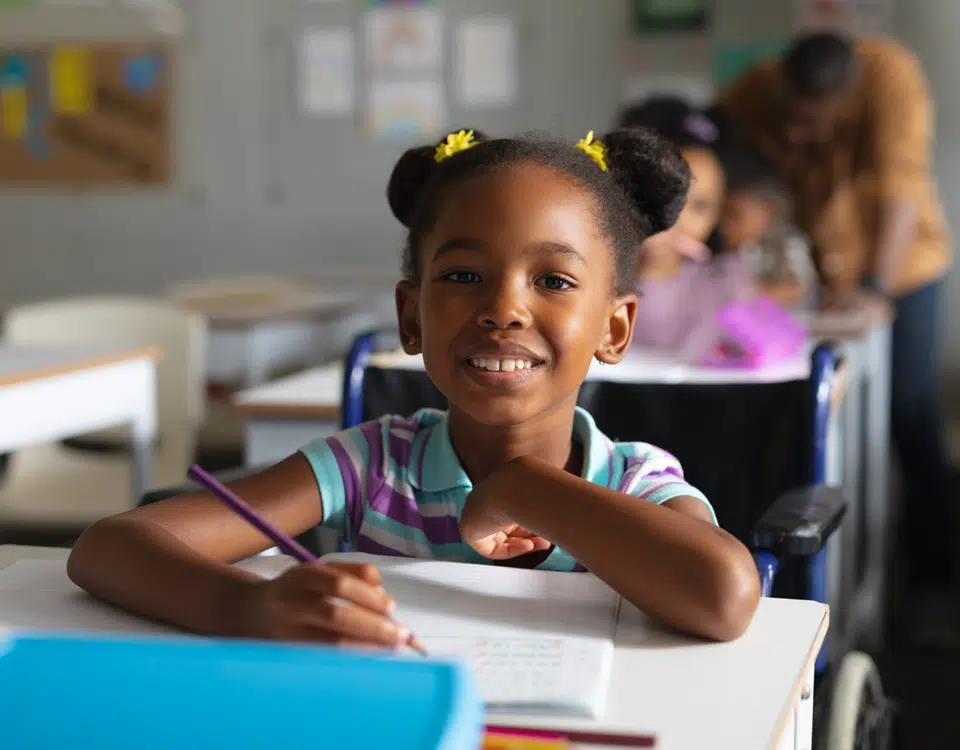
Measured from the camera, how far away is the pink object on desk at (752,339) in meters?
2.41

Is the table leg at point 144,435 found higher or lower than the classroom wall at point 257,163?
lower

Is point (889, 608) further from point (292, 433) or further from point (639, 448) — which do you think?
point (639, 448)

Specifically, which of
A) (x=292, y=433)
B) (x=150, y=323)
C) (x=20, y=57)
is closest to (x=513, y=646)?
(x=292, y=433)

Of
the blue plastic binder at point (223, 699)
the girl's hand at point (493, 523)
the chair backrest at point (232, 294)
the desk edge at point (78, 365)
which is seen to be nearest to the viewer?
the blue plastic binder at point (223, 699)

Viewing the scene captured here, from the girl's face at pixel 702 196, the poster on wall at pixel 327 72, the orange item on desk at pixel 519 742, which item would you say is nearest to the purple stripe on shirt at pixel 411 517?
the orange item on desk at pixel 519 742

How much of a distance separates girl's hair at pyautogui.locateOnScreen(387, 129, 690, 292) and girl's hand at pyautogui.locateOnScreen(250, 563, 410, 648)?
47 centimetres

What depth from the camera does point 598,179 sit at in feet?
3.90

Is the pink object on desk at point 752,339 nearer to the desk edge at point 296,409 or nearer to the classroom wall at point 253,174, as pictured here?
the desk edge at point 296,409

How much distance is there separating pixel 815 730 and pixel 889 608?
1988mm

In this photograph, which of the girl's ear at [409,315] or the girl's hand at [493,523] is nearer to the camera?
the girl's hand at [493,523]

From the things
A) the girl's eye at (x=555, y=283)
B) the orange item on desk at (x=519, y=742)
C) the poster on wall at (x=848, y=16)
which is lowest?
the orange item on desk at (x=519, y=742)

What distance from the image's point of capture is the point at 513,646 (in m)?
0.83

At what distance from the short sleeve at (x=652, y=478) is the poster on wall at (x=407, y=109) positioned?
3.99m

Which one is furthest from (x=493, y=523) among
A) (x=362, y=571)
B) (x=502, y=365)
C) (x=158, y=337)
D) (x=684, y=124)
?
(x=158, y=337)
